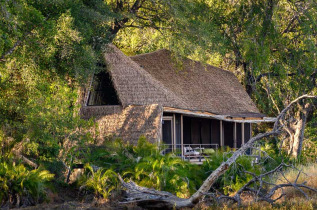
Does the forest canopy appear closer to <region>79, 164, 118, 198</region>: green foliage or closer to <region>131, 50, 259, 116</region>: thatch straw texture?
<region>79, 164, 118, 198</region>: green foliage

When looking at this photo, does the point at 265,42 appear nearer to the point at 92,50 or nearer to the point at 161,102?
the point at 161,102

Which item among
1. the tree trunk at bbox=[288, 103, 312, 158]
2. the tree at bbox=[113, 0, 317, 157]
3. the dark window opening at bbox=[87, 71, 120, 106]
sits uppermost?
the tree at bbox=[113, 0, 317, 157]

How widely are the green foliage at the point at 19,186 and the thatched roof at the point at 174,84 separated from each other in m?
6.75

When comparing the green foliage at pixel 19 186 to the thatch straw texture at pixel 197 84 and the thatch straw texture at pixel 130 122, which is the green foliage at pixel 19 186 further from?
the thatch straw texture at pixel 197 84

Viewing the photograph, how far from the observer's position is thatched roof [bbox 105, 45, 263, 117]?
21719 millimetres

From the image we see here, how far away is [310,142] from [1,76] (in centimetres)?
2037

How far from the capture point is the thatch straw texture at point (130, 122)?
2044 cm

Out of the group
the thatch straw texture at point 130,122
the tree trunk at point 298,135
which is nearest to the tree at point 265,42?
the tree trunk at point 298,135

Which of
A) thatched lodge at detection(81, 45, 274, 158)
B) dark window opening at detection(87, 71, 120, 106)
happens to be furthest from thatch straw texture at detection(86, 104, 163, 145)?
dark window opening at detection(87, 71, 120, 106)

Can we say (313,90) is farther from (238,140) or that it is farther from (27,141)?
(27,141)

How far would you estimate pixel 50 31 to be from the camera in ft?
55.1

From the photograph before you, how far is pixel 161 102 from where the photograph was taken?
70.1ft

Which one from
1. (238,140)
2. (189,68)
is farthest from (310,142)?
(189,68)

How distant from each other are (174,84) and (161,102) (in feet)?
11.5
